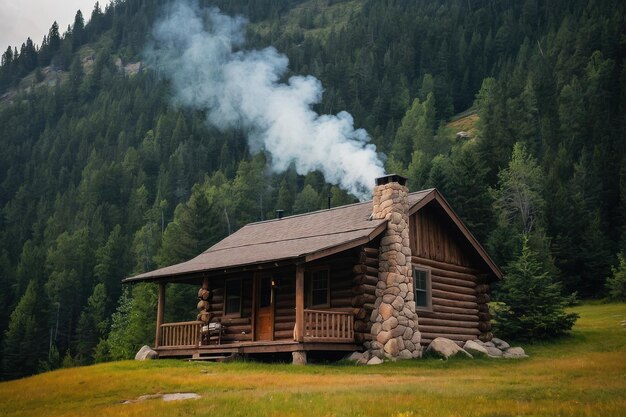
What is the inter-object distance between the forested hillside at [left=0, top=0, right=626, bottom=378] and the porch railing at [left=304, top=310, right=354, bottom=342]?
25416mm

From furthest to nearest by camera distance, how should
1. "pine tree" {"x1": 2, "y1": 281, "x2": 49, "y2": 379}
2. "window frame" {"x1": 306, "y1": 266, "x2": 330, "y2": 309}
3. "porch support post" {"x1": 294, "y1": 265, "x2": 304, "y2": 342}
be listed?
"pine tree" {"x1": 2, "y1": 281, "x2": 49, "y2": 379} < "window frame" {"x1": 306, "y1": 266, "x2": 330, "y2": 309} < "porch support post" {"x1": 294, "y1": 265, "x2": 304, "y2": 342}

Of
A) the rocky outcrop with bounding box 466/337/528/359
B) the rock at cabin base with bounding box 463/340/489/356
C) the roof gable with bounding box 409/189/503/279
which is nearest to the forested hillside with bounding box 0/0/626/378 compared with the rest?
the roof gable with bounding box 409/189/503/279

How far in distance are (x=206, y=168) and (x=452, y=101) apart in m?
52.4

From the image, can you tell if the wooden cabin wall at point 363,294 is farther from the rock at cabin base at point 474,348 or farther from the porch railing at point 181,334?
the porch railing at point 181,334

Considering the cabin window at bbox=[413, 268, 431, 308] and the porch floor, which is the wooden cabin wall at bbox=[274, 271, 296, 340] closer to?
the porch floor

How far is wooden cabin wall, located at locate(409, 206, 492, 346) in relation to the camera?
26.5 m

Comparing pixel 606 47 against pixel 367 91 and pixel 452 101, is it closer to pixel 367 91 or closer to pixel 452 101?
pixel 452 101

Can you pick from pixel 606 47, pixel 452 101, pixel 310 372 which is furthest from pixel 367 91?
pixel 310 372

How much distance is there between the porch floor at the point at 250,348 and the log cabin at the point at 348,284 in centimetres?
4

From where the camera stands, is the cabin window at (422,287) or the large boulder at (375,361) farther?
the cabin window at (422,287)

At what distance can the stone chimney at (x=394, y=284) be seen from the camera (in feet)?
76.2

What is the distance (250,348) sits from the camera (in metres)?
23.9

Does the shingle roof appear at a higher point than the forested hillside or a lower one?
lower

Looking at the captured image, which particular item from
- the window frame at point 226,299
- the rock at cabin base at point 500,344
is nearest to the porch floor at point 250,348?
the window frame at point 226,299
